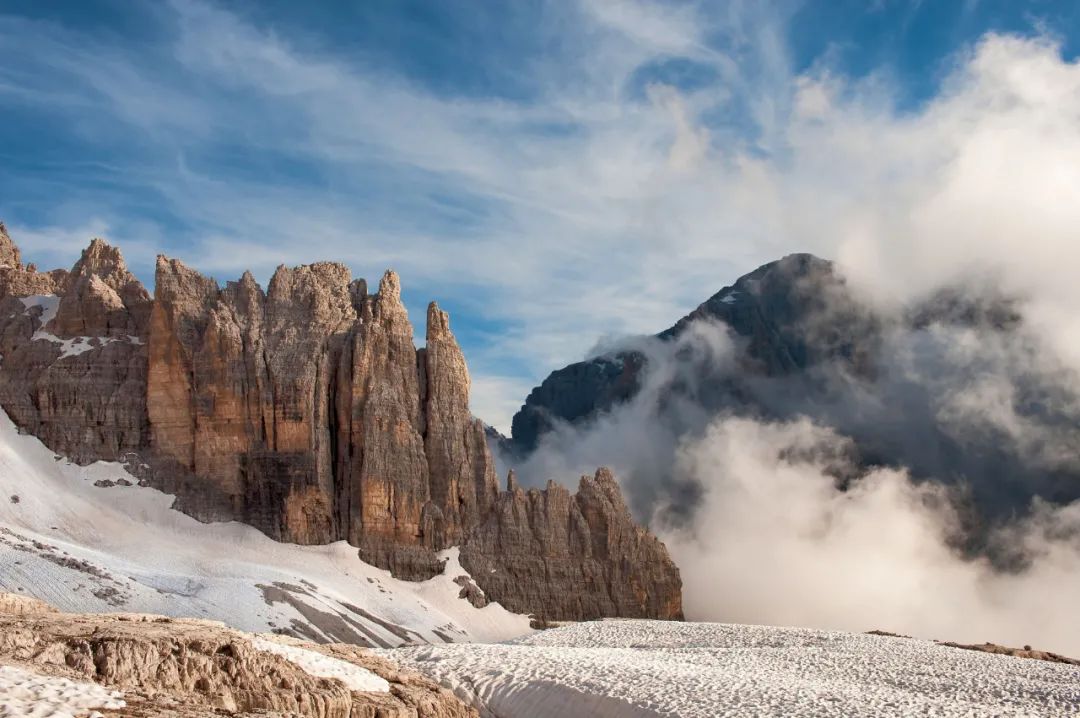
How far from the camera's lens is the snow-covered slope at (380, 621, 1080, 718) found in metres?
45.9

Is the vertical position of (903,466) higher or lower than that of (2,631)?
higher

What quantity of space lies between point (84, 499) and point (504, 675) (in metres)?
75.1

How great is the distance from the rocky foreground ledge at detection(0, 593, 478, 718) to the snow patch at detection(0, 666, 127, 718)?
24 millimetres

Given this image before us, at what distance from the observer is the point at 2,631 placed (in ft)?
108

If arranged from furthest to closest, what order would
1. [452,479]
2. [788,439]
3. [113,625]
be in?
[788,439] → [452,479] → [113,625]

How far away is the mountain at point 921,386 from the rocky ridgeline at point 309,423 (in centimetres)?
5034

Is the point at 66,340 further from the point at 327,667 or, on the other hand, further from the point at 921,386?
the point at 921,386

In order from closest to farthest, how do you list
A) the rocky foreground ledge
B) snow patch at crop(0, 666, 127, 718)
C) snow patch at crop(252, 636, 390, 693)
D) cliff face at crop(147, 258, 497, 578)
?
snow patch at crop(0, 666, 127, 718) → the rocky foreground ledge → snow patch at crop(252, 636, 390, 693) → cliff face at crop(147, 258, 497, 578)

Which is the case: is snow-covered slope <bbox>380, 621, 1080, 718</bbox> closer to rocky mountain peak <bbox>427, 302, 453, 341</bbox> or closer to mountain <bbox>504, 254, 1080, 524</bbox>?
rocky mountain peak <bbox>427, 302, 453, 341</bbox>

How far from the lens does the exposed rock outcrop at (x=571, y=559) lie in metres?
129

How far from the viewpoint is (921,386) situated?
17288 cm

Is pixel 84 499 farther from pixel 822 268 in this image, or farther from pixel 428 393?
pixel 822 268

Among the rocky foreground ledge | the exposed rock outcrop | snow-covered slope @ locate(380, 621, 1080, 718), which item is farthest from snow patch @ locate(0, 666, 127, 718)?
the exposed rock outcrop

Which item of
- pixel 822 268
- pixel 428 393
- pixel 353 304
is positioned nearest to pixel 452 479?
pixel 428 393
